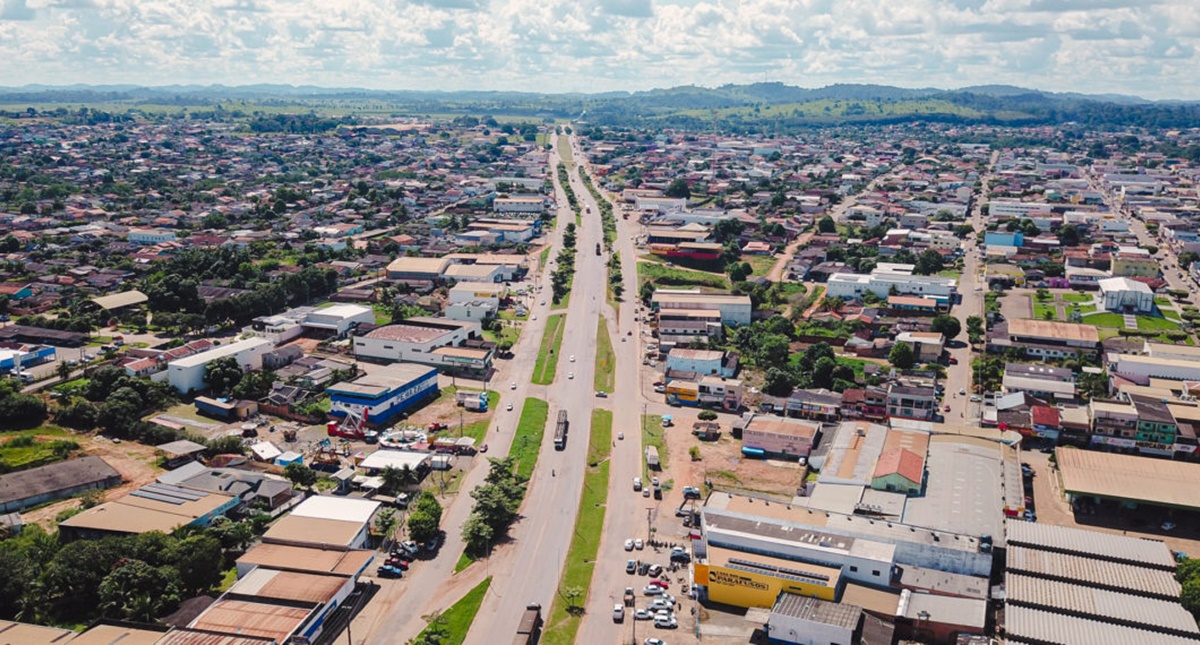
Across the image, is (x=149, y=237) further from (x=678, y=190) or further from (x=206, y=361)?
(x=678, y=190)

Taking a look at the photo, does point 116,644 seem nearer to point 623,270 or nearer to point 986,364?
point 986,364

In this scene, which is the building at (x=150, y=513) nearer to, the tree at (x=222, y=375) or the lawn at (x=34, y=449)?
the lawn at (x=34, y=449)

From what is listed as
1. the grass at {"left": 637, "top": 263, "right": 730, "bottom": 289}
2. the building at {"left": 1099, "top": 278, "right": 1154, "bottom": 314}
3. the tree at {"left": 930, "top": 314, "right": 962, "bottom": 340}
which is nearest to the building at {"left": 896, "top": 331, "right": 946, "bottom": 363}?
the tree at {"left": 930, "top": 314, "right": 962, "bottom": 340}

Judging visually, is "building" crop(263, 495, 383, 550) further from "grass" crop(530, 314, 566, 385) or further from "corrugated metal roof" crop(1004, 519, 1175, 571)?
"corrugated metal roof" crop(1004, 519, 1175, 571)

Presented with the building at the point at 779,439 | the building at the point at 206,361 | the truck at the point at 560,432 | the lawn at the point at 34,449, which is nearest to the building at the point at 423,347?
the building at the point at 206,361

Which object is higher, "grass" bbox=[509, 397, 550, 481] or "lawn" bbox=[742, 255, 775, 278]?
"lawn" bbox=[742, 255, 775, 278]

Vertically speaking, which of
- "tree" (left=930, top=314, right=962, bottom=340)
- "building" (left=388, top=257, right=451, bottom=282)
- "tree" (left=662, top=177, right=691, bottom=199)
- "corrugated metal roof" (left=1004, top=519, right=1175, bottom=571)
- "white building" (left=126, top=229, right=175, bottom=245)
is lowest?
"corrugated metal roof" (left=1004, top=519, right=1175, bottom=571)
